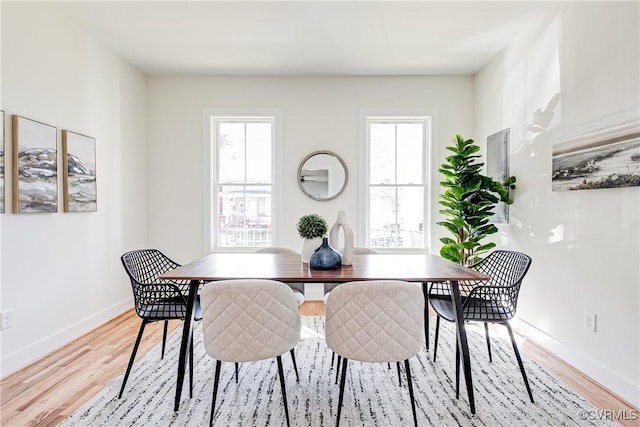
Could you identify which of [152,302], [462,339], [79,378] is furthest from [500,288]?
[79,378]

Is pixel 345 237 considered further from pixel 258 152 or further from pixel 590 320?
pixel 258 152

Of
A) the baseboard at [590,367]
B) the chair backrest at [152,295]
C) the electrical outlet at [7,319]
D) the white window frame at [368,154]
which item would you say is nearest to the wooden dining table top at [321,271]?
the chair backrest at [152,295]

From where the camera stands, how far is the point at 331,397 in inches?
80.7

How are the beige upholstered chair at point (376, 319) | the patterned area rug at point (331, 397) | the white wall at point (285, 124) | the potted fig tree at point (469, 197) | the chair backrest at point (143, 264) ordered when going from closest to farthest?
the beige upholstered chair at point (376, 319) → the patterned area rug at point (331, 397) → the chair backrest at point (143, 264) → the potted fig tree at point (469, 197) → the white wall at point (285, 124)

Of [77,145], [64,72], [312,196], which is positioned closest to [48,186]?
[77,145]

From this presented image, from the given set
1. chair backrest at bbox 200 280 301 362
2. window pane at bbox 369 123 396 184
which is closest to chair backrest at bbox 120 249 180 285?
chair backrest at bbox 200 280 301 362

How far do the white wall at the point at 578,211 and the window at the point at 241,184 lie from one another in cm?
268

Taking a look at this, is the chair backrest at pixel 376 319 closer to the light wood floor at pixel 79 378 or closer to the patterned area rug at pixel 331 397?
the patterned area rug at pixel 331 397

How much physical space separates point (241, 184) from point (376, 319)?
2.99 m

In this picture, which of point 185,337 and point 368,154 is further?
point 368,154

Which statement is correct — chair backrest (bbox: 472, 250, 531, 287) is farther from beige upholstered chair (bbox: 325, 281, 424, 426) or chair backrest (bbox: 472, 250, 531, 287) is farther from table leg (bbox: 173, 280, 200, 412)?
table leg (bbox: 173, 280, 200, 412)

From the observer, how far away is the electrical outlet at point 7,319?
2.31 m

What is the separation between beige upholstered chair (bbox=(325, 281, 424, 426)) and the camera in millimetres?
1614

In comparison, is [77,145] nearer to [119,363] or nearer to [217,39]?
[217,39]
